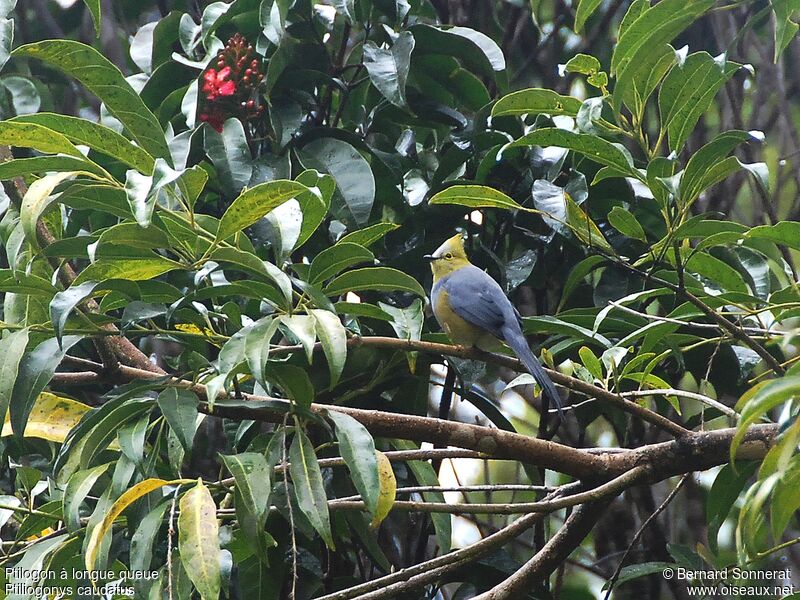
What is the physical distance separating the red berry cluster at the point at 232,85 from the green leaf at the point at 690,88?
148 cm

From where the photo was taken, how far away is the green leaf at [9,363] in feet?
6.23

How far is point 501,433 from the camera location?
227 centimetres

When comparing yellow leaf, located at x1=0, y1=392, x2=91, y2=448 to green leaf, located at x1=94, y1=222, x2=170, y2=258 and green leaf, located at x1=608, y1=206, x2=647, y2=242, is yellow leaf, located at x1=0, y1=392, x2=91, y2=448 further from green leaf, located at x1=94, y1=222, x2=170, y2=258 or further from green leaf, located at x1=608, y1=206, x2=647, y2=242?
green leaf, located at x1=608, y1=206, x2=647, y2=242

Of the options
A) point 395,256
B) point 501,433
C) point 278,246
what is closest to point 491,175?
point 395,256

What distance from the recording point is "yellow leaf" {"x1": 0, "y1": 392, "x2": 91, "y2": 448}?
2459mm

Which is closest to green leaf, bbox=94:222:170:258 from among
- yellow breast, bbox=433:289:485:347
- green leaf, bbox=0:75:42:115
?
→ green leaf, bbox=0:75:42:115

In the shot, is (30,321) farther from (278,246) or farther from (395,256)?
(395,256)

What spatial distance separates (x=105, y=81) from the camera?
1979 mm

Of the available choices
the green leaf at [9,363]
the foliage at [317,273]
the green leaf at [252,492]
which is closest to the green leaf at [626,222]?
the foliage at [317,273]

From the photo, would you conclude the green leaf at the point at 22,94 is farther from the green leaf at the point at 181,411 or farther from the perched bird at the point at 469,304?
the green leaf at the point at 181,411

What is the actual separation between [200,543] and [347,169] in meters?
1.52

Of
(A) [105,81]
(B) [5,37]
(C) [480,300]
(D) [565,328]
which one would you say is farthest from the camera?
(C) [480,300]

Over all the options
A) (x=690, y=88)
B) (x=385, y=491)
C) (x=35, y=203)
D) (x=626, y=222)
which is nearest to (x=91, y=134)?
(x=35, y=203)

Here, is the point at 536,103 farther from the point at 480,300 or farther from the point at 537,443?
the point at 480,300
